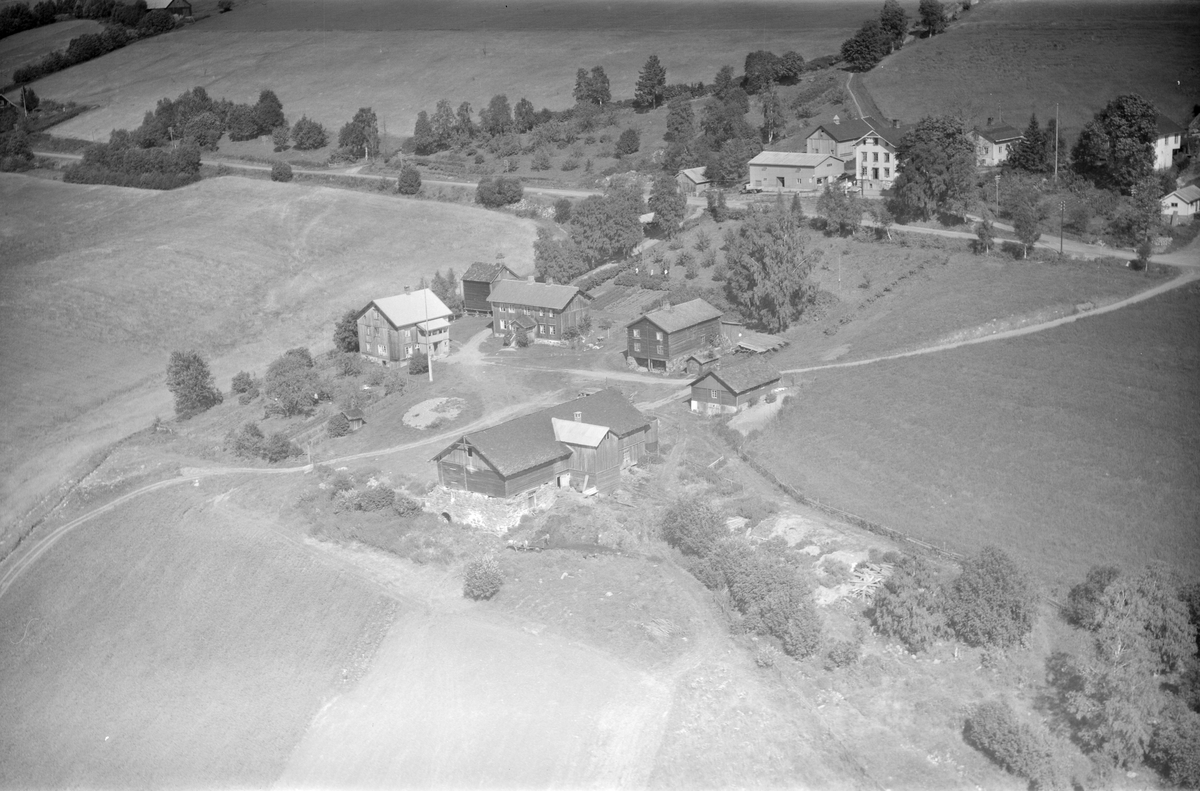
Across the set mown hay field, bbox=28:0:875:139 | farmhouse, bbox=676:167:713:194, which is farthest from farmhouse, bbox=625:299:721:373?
mown hay field, bbox=28:0:875:139

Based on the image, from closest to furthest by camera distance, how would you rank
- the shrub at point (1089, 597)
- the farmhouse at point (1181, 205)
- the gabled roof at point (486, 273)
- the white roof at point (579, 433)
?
the shrub at point (1089, 597), the white roof at point (579, 433), the farmhouse at point (1181, 205), the gabled roof at point (486, 273)

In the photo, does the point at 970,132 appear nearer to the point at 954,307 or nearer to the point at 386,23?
the point at 954,307

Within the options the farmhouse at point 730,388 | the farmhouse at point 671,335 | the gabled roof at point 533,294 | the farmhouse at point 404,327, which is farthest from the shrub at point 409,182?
the farmhouse at point 730,388

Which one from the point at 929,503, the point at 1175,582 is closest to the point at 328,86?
the point at 929,503

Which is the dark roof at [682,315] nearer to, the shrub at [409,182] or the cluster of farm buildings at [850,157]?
the cluster of farm buildings at [850,157]

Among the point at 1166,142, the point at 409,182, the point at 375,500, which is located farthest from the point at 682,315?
the point at 409,182

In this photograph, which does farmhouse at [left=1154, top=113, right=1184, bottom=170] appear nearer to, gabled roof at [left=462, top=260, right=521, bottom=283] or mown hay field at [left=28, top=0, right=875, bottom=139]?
mown hay field at [left=28, top=0, right=875, bottom=139]
